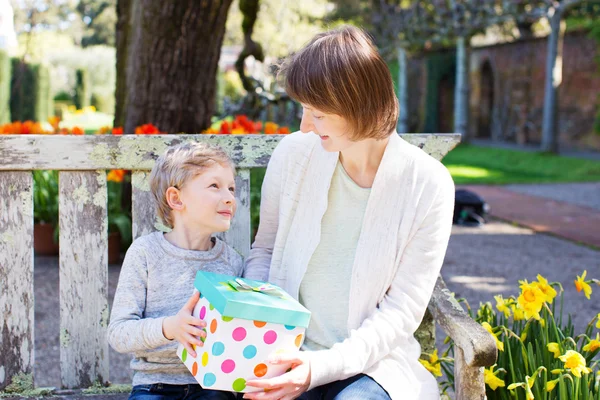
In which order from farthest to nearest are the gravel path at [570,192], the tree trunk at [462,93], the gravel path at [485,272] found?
the tree trunk at [462,93]
the gravel path at [570,192]
the gravel path at [485,272]

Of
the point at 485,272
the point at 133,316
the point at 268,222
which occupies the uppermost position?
the point at 268,222

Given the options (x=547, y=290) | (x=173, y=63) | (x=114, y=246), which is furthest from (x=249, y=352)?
(x=114, y=246)

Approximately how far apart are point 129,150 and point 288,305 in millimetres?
860

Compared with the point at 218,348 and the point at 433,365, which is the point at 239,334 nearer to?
the point at 218,348

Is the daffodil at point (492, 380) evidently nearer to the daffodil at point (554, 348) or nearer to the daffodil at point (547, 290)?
the daffodil at point (554, 348)

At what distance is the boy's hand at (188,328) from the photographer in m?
1.85

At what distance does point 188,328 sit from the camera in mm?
1869

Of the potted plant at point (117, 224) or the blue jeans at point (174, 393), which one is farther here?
the potted plant at point (117, 224)

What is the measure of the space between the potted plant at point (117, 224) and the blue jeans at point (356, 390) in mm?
3442

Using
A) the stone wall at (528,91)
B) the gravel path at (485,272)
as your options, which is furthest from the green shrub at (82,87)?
the gravel path at (485,272)

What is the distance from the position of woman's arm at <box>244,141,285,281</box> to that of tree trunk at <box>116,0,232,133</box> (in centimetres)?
260

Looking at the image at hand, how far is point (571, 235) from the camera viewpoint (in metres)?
7.70

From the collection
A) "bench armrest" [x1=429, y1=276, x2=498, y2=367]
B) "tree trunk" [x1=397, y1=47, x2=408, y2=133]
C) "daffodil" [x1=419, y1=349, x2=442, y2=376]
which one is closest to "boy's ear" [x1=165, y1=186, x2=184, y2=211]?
"bench armrest" [x1=429, y1=276, x2=498, y2=367]

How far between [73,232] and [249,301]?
86 centimetres
